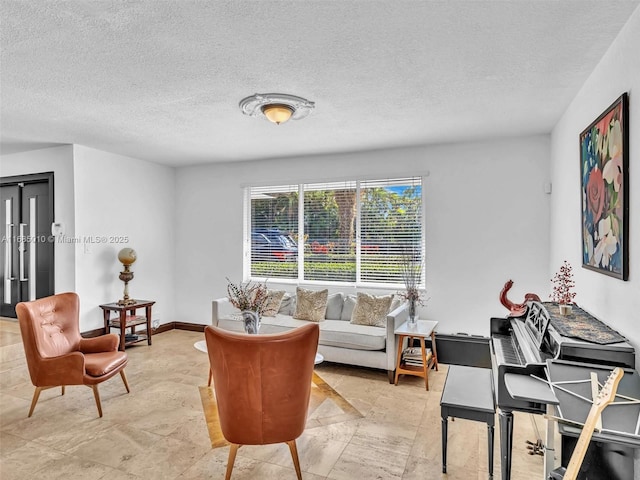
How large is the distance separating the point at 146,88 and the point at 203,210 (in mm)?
3296

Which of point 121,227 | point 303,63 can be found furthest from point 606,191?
point 121,227

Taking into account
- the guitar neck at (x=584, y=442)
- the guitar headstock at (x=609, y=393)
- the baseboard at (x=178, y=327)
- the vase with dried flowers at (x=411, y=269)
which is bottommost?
the baseboard at (x=178, y=327)

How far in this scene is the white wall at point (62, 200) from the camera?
189 inches

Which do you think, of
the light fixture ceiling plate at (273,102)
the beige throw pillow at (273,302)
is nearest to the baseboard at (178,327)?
the beige throw pillow at (273,302)

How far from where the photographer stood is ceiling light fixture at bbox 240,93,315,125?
10.2 feet

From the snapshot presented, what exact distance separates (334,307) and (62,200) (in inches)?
143

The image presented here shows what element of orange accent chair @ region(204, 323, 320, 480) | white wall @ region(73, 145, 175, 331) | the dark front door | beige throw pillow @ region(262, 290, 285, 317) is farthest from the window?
orange accent chair @ region(204, 323, 320, 480)

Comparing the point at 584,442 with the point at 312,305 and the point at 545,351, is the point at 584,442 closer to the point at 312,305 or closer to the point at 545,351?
the point at 545,351

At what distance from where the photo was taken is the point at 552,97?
316 centimetres

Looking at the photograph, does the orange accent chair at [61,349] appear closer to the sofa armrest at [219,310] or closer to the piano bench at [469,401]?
the sofa armrest at [219,310]

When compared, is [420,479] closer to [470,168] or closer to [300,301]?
[300,301]

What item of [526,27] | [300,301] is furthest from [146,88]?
[300,301]

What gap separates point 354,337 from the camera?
420cm

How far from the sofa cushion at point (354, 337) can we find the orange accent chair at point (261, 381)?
1875mm
